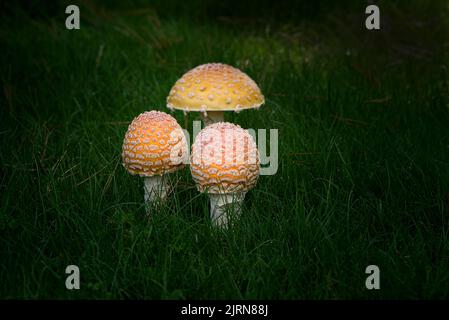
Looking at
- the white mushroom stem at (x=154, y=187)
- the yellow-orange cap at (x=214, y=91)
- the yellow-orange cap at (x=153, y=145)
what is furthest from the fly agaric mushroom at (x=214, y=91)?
the white mushroom stem at (x=154, y=187)

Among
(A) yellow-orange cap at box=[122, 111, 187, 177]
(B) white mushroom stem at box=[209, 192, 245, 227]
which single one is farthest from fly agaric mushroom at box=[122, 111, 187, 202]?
(B) white mushroom stem at box=[209, 192, 245, 227]

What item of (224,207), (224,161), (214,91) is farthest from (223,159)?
(214,91)

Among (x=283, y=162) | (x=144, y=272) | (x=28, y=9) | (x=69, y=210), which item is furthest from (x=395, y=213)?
(x=28, y=9)

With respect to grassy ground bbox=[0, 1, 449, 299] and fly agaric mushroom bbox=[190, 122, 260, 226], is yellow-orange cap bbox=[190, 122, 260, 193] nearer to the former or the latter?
fly agaric mushroom bbox=[190, 122, 260, 226]

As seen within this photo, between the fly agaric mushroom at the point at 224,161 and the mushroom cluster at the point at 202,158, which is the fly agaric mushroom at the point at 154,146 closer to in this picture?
the mushroom cluster at the point at 202,158
